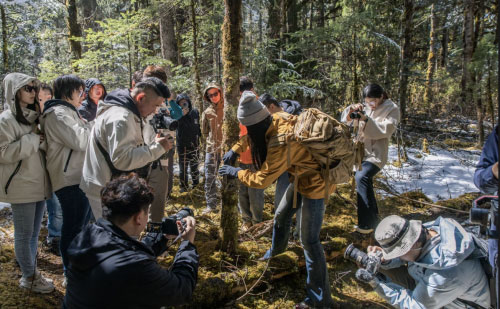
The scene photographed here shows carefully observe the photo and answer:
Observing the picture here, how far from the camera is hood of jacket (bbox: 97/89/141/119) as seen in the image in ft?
8.79

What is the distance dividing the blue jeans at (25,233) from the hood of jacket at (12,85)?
89cm

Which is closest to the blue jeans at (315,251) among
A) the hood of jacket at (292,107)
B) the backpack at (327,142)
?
the backpack at (327,142)

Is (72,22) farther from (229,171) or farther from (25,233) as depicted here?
(229,171)

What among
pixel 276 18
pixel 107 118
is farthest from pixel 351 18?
pixel 107 118

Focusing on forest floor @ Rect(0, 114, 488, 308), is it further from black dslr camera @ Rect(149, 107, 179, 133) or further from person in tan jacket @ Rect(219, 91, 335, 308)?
black dslr camera @ Rect(149, 107, 179, 133)

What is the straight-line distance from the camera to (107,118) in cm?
258

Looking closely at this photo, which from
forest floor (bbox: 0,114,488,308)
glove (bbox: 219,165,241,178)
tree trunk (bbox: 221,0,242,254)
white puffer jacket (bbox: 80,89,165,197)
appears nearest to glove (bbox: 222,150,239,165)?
glove (bbox: 219,165,241,178)

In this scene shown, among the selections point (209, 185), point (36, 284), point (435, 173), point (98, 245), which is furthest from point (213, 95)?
point (435, 173)

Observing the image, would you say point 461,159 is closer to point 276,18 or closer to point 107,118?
point 276,18

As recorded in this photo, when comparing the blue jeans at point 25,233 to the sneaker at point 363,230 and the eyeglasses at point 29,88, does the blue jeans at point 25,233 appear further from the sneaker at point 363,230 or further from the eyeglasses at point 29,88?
the sneaker at point 363,230

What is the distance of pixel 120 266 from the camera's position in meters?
1.61

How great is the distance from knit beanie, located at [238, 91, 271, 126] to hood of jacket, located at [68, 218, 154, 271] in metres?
1.59

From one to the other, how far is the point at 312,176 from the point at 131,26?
6.02 m

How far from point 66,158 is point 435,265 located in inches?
130
